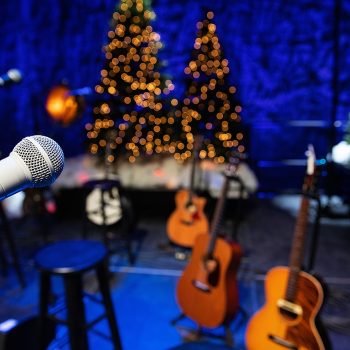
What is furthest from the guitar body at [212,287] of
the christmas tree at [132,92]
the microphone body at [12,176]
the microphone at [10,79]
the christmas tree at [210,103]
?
the christmas tree at [210,103]

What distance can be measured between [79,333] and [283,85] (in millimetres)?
4349

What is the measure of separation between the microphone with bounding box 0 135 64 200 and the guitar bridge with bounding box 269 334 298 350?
1.39m

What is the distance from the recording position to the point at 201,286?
2059mm

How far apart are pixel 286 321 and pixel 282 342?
96mm

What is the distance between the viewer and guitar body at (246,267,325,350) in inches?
62.9

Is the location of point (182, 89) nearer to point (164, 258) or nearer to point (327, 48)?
point (327, 48)

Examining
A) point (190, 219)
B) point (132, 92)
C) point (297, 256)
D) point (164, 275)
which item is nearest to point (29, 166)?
point (297, 256)

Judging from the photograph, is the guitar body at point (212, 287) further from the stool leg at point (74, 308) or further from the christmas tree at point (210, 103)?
the christmas tree at point (210, 103)

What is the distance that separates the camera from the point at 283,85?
5.04m

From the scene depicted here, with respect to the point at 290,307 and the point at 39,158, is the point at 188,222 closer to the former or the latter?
the point at 290,307

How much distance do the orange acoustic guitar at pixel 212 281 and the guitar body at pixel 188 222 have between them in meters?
0.85

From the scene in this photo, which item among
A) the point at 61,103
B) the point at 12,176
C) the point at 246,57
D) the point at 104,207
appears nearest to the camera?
the point at 12,176

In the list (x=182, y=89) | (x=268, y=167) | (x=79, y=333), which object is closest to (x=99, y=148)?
(x=182, y=89)

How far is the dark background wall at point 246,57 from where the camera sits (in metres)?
4.78
